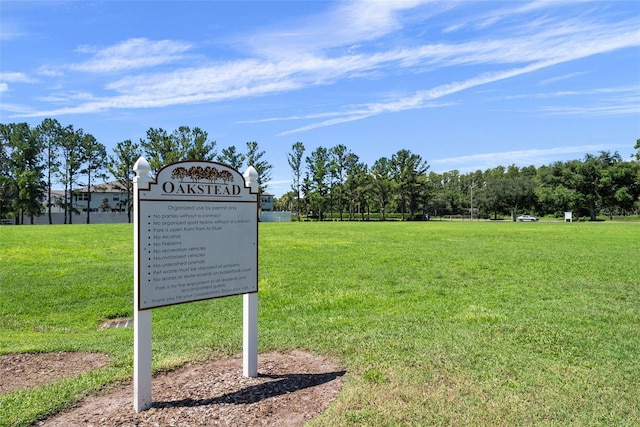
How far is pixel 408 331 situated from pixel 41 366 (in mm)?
4323

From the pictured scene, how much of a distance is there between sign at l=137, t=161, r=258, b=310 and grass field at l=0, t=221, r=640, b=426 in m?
1.24

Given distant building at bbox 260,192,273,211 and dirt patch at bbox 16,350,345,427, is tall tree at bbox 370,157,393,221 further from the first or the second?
dirt patch at bbox 16,350,345,427

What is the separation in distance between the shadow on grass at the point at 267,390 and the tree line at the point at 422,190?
6484 cm

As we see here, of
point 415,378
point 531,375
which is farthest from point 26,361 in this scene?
point 531,375

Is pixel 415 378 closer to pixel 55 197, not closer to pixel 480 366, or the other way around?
pixel 480 366

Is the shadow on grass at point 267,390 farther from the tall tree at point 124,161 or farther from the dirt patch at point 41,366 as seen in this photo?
the tall tree at point 124,161

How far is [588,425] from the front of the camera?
10.5ft

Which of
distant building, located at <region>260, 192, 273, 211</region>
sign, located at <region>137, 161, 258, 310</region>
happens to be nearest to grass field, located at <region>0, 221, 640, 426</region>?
sign, located at <region>137, 161, 258, 310</region>

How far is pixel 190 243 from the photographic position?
152 inches

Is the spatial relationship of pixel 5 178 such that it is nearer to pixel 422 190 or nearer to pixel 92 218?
pixel 92 218

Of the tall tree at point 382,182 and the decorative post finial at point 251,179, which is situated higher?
the tall tree at point 382,182

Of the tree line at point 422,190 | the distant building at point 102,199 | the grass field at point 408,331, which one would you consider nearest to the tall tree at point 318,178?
the tree line at point 422,190

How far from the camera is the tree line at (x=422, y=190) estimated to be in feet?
209

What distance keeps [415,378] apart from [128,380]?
2743 millimetres
